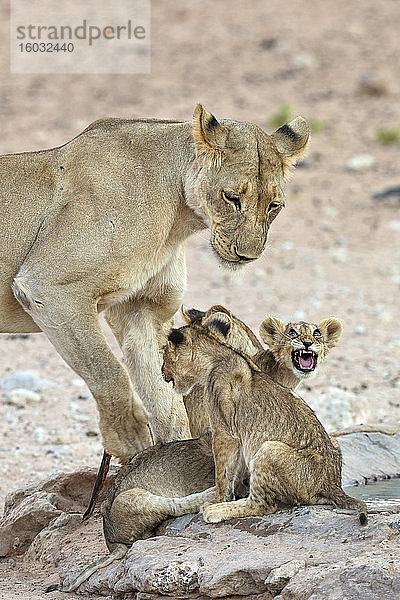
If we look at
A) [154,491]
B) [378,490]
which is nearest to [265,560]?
[154,491]

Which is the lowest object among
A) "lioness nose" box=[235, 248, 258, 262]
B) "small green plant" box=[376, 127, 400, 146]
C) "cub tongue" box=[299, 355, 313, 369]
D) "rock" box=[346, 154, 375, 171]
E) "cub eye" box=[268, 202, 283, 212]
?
"cub tongue" box=[299, 355, 313, 369]

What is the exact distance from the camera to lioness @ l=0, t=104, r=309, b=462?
6363 mm

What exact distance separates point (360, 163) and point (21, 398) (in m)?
10.3

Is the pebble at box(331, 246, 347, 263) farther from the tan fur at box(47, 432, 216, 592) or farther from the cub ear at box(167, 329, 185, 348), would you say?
the tan fur at box(47, 432, 216, 592)

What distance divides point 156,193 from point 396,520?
2.53 m

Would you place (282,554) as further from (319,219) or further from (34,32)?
(34,32)

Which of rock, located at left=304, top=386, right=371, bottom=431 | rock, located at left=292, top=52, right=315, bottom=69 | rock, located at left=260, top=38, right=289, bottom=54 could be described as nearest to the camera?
rock, located at left=304, top=386, right=371, bottom=431

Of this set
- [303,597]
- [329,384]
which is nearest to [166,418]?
[303,597]

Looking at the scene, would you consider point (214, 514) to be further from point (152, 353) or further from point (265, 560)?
point (152, 353)

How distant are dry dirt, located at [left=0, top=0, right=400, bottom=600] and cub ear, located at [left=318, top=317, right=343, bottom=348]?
0.60 metres

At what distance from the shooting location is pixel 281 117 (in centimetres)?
1977

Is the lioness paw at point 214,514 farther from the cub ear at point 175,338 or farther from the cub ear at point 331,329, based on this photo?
the cub ear at point 331,329

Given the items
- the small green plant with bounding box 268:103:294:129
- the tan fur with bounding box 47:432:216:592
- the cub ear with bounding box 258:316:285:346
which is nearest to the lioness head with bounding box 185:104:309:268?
the cub ear with bounding box 258:316:285:346

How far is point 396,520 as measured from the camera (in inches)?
207
